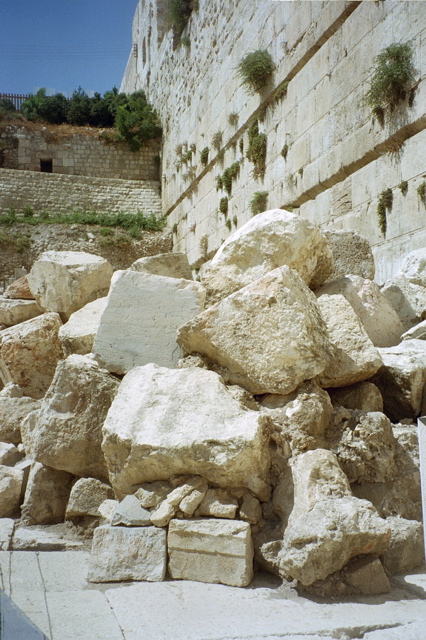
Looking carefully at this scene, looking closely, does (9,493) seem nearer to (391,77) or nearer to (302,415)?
(302,415)

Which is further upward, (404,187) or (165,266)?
(404,187)

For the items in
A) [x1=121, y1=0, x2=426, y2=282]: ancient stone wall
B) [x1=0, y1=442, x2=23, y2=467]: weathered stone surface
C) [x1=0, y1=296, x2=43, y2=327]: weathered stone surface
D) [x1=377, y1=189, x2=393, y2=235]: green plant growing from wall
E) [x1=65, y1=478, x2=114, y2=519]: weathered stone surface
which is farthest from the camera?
[x1=377, y1=189, x2=393, y2=235]: green plant growing from wall

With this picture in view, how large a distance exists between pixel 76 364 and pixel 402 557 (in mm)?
2293

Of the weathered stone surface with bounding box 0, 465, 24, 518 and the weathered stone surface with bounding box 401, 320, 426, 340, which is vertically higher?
the weathered stone surface with bounding box 401, 320, 426, 340

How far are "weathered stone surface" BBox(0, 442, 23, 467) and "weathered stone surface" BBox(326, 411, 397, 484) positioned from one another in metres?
2.45

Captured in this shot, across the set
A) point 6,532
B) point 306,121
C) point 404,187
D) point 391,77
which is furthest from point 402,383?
point 306,121

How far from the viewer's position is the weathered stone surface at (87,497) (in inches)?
142

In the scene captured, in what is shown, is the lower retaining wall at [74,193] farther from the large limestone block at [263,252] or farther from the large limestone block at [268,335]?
the large limestone block at [268,335]

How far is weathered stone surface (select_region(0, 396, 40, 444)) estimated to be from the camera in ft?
16.4

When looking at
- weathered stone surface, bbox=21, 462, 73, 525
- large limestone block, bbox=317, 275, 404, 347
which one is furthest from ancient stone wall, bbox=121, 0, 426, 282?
weathered stone surface, bbox=21, 462, 73, 525

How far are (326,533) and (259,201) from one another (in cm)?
932

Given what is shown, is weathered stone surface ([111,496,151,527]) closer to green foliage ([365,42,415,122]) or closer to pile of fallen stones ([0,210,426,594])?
pile of fallen stones ([0,210,426,594])

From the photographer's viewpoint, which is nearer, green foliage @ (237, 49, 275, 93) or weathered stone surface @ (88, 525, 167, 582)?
weathered stone surface @ (88, 525, 167, 582)

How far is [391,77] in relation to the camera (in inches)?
286
